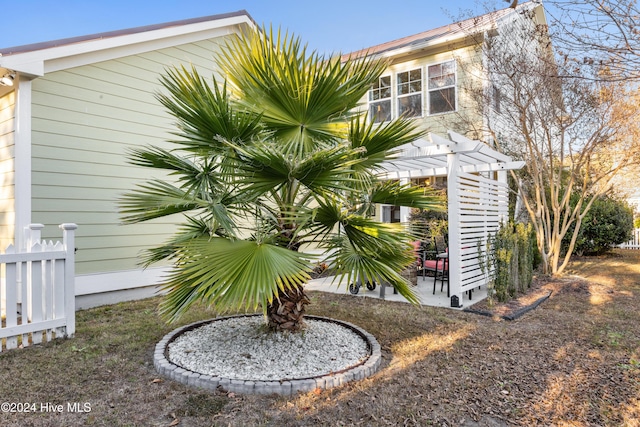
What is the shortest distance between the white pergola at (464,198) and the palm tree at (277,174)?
177cm

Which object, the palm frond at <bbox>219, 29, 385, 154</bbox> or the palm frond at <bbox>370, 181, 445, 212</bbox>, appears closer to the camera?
the palm frond at <bbox>219, 29, 385, 154</bbox>

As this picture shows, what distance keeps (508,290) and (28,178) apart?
742 centimetres

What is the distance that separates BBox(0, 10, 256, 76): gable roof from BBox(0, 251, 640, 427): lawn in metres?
3.41

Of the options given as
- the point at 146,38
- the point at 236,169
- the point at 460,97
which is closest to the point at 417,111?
the point at 460,97

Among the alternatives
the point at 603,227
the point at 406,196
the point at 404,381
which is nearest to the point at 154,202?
the point at 406,196

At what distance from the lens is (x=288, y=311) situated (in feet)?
12.6

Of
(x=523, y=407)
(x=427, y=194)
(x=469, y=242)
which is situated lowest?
(x=523, y=407)

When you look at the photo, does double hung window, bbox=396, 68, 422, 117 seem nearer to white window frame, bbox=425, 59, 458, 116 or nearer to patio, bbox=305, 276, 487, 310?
white window frame, bbox=425, 59, 458, 116

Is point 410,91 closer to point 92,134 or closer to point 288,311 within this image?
point 92,134

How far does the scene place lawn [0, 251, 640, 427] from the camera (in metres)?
2.69

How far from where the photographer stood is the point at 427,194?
13.1 ft

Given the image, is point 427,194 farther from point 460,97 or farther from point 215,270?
point 460,97

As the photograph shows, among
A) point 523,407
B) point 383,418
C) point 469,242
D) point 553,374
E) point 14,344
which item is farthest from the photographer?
point 469,242

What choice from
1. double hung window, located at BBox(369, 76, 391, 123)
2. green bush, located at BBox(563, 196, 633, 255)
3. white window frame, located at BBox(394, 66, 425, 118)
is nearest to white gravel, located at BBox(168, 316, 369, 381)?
white window frame, located at BBox(394, 66, 425, 118)
